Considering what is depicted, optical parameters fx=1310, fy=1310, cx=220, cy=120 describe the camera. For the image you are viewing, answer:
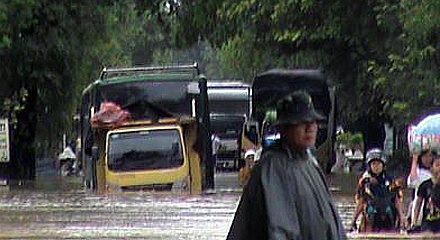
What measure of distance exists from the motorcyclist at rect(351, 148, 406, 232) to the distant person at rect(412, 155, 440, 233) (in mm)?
297

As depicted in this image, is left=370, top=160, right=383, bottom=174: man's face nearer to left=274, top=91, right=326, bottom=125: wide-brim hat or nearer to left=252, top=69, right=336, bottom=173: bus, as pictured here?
left=274, top=91, right=326, bottom=125: wide-brim hat

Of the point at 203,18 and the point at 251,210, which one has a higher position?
the point at 203,18

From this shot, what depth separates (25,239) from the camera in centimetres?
1617

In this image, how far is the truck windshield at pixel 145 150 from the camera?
2717cm

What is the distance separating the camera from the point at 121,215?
2072cm

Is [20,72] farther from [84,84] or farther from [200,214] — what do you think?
[200,214]

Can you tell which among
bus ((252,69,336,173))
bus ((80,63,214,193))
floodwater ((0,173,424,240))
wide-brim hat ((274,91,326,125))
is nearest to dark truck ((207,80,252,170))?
bus ((252,69,336,173))

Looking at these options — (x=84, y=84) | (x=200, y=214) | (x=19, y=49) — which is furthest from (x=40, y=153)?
(x=200, y=214)

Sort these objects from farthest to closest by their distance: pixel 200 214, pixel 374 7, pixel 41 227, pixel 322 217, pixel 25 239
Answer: pixel 374 7 → pixel 200 214 → pixel 41 227 → pixel 25 239 → pixel 322 217

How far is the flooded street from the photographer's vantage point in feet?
56.2

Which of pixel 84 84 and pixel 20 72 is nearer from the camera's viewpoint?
pixel 20 72

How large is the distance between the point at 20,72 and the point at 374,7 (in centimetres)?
1127

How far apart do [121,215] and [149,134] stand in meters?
6.70

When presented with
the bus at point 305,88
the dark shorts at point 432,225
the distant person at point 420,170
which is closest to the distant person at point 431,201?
the dark shorts at point 432,225
